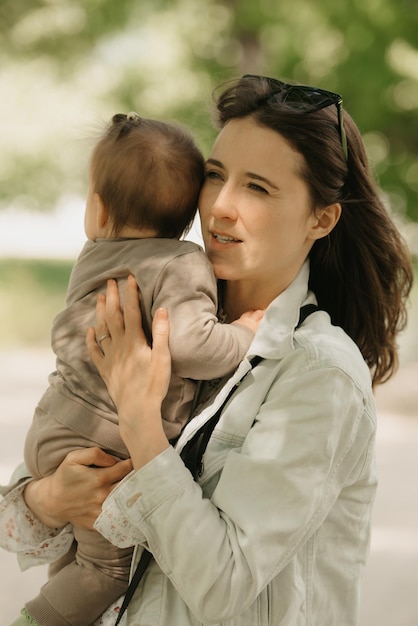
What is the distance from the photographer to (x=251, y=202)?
1.68 metres

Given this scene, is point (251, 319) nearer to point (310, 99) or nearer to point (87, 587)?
point (310, 99)

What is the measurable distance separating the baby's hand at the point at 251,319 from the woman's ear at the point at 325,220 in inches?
7.8

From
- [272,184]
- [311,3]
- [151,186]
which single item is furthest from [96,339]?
[311,3]

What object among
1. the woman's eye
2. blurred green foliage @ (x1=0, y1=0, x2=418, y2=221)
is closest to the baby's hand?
the woman's eye

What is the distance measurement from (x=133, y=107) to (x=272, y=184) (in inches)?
249

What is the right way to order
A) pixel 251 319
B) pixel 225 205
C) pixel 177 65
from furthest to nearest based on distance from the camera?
pixel 177 65 → pixel 251 319 → pixel 225 205

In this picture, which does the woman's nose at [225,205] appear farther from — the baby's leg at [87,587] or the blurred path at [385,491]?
the blurred path at [385,491]

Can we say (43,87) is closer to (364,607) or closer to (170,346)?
→ (364,607)

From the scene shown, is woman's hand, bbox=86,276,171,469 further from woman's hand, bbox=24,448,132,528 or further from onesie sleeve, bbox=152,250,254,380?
woman's hand, bbox=24,448,132,528

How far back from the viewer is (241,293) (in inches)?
73.6

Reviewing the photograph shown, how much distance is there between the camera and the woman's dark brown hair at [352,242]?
1709 mm

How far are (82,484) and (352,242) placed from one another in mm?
791

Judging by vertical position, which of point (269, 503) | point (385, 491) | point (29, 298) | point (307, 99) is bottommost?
point (29, 298)

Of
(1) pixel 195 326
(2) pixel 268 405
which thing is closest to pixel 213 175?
(1) pixel 195 326
